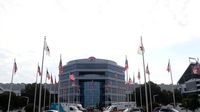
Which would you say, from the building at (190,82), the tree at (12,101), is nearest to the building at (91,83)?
the building at (190,82)

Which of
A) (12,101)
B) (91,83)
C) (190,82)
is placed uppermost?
(190,82)

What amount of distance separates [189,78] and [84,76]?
51077 mm

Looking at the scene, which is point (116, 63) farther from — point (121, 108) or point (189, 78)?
point (121, 108)

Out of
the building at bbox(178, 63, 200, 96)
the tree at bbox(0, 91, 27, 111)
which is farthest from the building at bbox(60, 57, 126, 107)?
the tree at bbox(0, 91, 27, 111)

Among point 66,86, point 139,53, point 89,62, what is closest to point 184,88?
point 89,62

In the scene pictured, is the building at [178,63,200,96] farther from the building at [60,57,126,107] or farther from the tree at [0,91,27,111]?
the tree at [0,91,27,111]

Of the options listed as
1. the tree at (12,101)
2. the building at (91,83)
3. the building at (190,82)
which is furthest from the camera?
the building at (91,83)

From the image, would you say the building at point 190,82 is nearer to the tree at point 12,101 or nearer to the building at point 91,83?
the building at point 91,83

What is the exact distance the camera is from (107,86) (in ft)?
413

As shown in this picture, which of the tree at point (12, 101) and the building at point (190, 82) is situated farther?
the building at point (190, 82)

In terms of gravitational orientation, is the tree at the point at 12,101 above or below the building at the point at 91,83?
below

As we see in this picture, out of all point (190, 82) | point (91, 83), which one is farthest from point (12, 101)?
point (190, 82)

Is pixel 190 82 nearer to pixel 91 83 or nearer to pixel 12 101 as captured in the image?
pixel 91 83

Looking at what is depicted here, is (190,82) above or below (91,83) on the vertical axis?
above
